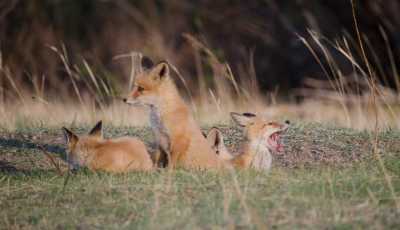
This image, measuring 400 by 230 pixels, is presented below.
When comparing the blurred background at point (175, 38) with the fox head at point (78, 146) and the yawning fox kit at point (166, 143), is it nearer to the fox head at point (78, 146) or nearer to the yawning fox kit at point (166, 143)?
the yawning fox kit at point (166, 143)

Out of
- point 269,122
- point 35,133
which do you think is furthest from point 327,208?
point 35,133

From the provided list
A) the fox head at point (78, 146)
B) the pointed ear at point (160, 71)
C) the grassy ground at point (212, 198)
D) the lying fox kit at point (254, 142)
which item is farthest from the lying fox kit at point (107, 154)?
the lying fox kit at point (254, 142)

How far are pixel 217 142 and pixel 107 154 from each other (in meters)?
1.55

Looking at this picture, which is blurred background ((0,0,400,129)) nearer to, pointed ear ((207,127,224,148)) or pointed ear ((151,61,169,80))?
pointed ear ((207,127,224,148))

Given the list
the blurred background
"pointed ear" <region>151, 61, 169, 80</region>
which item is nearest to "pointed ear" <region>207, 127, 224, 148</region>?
"pointed ear" <region>151, 61, 169, 80</region>

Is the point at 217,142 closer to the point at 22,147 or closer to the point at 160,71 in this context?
the point at 160,71

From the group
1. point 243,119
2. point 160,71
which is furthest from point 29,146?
point 243,119

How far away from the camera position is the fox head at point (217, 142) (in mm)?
8836

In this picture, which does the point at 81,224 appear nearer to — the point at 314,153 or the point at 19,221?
the point at 19,221

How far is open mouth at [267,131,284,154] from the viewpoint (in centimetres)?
903

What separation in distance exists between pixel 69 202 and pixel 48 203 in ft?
0.61

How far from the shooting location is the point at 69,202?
22.2ft

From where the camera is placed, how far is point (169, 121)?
27.7ft

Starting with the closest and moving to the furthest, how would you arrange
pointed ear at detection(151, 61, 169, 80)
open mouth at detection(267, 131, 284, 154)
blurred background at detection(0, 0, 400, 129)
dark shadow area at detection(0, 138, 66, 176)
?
dark shadow area at detection(0, 138, 66, 176), pointed ear at detection(151, 61, 169, 80), open mouth at detection(267, 131, 284, 154), blurred background at detection(0, 0, 400, 129)
